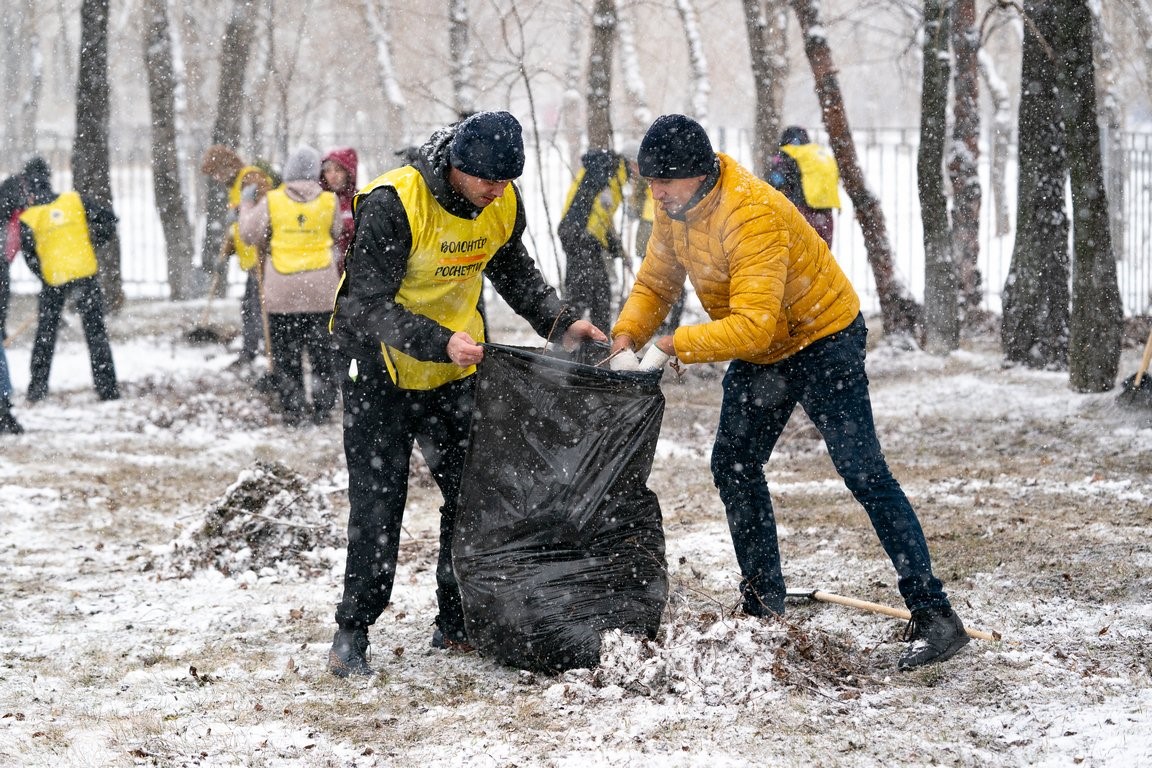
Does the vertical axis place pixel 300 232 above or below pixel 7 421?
above

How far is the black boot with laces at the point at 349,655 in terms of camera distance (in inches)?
160

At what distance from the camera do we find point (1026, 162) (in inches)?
381

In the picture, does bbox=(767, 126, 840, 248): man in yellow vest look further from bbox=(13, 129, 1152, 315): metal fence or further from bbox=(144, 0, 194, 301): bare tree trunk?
bbox=(144, 0, 194, 301): bare tree trunk

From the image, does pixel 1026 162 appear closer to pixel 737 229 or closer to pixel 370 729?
pixel 737 229

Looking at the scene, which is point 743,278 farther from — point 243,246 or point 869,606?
point 243,246

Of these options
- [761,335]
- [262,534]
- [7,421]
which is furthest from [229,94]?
[761,335]

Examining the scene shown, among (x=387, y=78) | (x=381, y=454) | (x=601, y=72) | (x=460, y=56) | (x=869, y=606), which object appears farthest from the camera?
(x=387, y=78)

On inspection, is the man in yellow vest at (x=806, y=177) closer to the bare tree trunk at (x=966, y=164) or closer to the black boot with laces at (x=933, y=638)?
the bare tree trunk at (x=966, y=164)

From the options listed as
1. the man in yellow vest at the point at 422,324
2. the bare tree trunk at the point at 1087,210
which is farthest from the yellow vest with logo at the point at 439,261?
the bare tree trunk at the point at 1087,210

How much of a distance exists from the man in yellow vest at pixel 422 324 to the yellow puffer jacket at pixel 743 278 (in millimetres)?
346

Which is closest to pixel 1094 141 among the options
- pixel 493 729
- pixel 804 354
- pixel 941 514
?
pixel 941 514

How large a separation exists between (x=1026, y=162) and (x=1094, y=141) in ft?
4.95

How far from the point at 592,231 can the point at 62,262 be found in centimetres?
404

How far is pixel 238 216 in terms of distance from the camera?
937 centimetres
